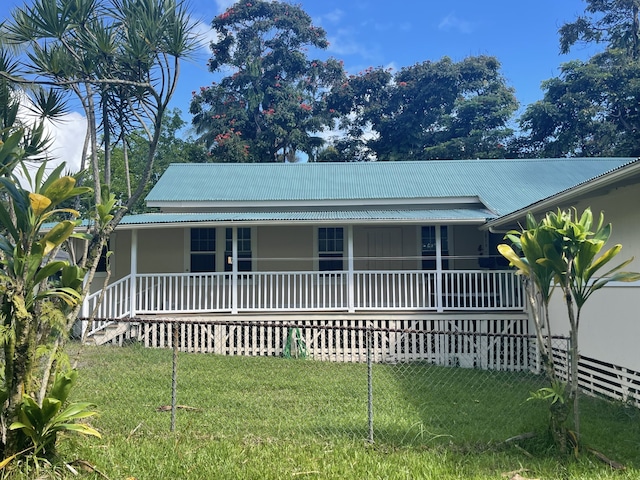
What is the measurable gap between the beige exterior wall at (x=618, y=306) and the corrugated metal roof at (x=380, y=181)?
4.59 meters

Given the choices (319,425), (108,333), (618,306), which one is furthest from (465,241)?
(108,333)

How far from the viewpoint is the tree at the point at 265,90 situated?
29094mm

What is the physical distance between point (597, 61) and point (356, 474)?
2882cm

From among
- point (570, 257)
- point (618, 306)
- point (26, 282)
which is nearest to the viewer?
point (26, 282)

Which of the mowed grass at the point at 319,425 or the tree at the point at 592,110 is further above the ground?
the tree at the point at 592,110

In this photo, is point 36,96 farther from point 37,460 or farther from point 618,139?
point 618,139

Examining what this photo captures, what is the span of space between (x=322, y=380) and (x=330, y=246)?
5.57m

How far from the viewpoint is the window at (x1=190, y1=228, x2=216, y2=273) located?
13859 millimetres

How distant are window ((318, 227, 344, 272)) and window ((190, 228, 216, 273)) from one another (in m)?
2.94

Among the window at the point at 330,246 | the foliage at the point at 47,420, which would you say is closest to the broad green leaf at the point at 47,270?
the foliage at the point at 47,420

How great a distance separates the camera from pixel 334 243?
14.0 metres

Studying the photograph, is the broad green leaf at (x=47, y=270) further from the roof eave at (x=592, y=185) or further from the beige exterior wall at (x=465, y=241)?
the beige exterior wall at (x=465, y=241)

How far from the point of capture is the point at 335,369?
1003cm

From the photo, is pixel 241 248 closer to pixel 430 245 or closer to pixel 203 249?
pixel 203 249
